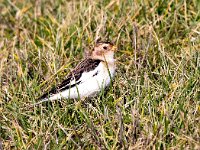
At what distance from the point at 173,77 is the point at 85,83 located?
0.78m

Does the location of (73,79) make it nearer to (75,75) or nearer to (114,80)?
(75,75)

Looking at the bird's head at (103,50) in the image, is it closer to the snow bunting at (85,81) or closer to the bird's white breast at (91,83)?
the snow bunting at (85,81)

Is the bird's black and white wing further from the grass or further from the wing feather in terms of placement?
the grass

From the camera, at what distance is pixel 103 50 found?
6.49 m

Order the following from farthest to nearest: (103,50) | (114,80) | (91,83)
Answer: (103,50) < (114,80) < (91,83)

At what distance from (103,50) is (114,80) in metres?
0.41

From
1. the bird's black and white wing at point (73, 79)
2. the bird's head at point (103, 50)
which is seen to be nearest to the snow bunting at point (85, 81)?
the bird's black and white wing at point (73, 79)

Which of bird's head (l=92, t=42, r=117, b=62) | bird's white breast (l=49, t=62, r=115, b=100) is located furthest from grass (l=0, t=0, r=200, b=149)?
bird's head (l=92, t=42, r=117, b=62)

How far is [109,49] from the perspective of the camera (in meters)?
6.52

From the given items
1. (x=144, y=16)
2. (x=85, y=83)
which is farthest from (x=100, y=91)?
(x=144, y=16)

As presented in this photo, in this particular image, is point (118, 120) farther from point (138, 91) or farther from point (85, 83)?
point (85, 83)

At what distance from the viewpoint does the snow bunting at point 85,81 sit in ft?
19.7

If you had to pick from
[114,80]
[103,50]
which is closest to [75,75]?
[114,80]

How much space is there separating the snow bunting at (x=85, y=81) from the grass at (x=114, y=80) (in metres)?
0.08
